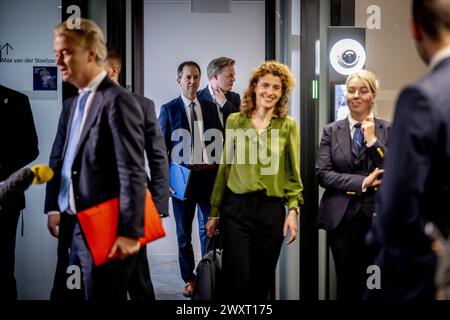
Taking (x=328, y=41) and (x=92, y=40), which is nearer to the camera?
(x=92, y=40)

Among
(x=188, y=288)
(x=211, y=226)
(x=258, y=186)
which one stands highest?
(x=258, y=186)

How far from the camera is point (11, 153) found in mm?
3105

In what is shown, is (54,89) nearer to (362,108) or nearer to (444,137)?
(362,108)

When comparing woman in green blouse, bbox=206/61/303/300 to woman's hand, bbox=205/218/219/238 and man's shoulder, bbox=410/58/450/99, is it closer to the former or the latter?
woman's hand, bbox=205/218/219/238

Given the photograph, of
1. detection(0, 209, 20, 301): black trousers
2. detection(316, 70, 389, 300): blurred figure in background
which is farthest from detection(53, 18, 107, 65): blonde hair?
detection(316, 70, 389, 300): blurred figure in background

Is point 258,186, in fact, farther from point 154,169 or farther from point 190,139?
point 190,139

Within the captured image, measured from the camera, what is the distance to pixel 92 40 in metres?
2.32

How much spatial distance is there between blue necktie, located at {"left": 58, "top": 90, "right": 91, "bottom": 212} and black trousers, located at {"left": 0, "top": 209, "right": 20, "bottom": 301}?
92 centimetres

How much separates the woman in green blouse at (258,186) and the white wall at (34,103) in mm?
1080

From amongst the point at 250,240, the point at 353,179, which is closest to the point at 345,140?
the point at 353,179

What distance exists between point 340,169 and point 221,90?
4.10 feet

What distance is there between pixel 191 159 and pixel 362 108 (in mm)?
1313

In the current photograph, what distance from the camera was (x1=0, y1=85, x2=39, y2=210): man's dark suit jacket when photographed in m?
3.07
